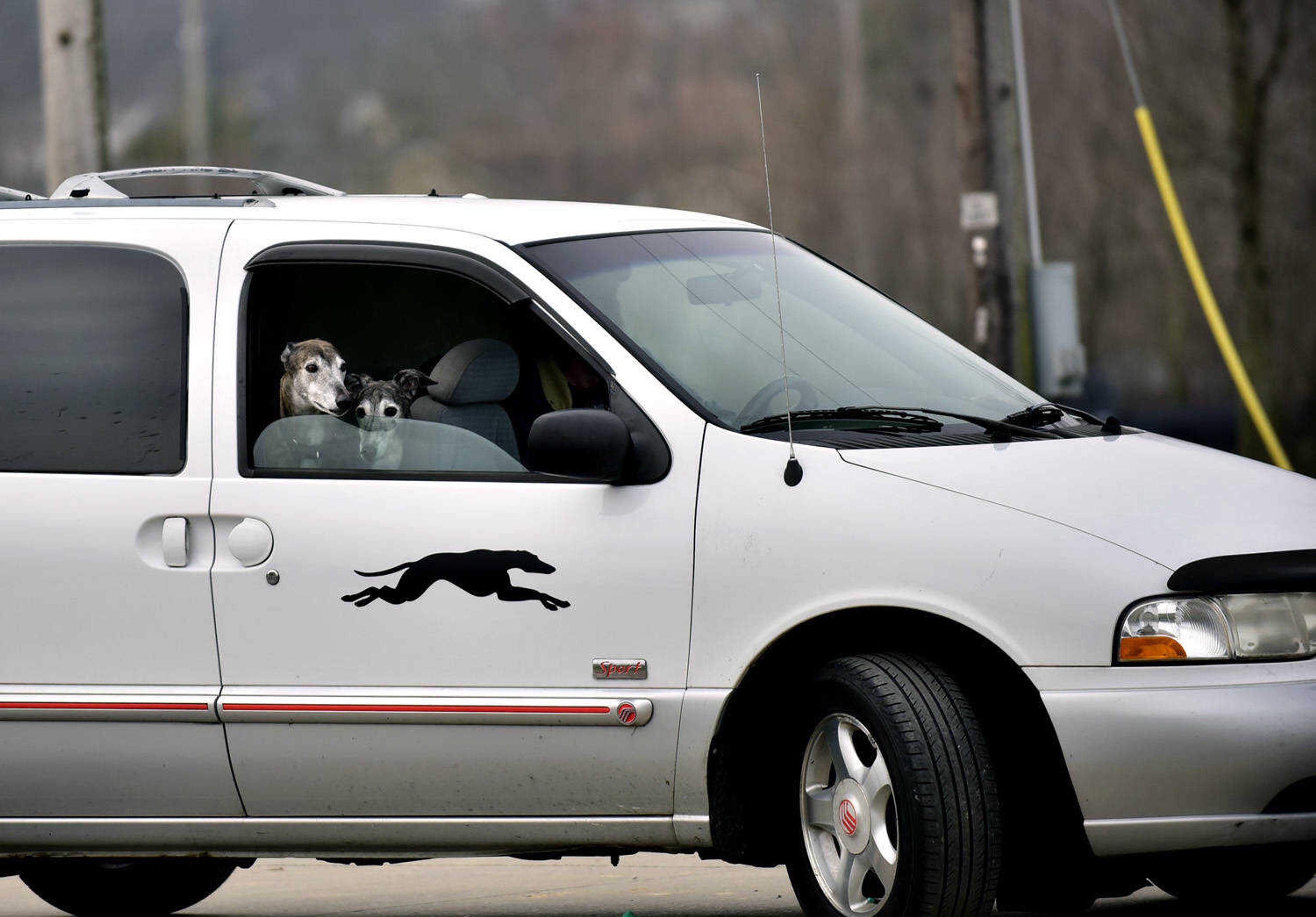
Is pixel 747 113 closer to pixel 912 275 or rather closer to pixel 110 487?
pixel 912 275

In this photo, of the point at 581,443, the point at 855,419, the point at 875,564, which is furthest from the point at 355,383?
the point at 875,564

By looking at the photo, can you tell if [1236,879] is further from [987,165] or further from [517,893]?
[987,165]

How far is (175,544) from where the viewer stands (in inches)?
200

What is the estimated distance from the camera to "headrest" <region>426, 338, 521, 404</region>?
17.4 feet

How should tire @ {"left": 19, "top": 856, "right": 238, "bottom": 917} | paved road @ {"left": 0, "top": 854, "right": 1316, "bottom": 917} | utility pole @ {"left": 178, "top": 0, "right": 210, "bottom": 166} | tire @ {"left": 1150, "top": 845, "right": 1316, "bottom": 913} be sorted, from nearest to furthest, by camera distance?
tire @ {"left": 1150, "top": 845, "right": 1316, "bottom": 913} < paved road @ {"left": 0, "top": 854, "right": 1316, "bottom": 917} < tire @ {"left": 19, "top": 856, "right": 238, "bottom": 917} < utility pole @ {"left": 178, "top": 0, "right": 210, "bottom": 166}

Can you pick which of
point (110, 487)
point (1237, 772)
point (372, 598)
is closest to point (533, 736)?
point (372, 598)

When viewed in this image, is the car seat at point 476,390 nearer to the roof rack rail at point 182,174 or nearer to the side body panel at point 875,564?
the side body panel at point 875,564

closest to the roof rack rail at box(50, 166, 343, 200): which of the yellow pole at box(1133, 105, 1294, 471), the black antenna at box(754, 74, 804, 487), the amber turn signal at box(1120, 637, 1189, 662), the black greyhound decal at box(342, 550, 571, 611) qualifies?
the black antenna at box(754, 74, 804, 487)

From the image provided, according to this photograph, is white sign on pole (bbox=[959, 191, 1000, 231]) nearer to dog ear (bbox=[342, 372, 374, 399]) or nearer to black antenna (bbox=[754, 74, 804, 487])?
black antenna (bbox=[754, 74, 804, 487])

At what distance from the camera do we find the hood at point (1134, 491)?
4570mm

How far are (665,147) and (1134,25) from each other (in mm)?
53067

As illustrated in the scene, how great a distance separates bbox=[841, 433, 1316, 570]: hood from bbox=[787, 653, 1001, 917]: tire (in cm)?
44

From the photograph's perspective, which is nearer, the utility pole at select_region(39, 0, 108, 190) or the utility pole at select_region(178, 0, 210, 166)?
the utility pole at select_region(39, 0, 108, 190)

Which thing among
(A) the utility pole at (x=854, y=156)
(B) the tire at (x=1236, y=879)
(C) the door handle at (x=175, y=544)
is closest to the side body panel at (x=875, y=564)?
(B) the tire at (x=1236, y=879)
